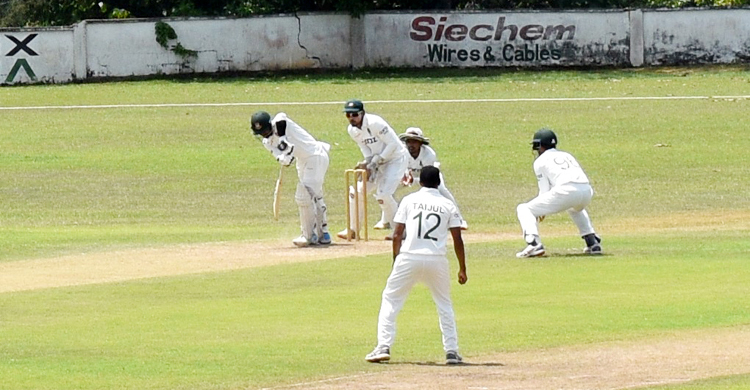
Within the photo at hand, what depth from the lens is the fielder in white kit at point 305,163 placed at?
1931 centimetres

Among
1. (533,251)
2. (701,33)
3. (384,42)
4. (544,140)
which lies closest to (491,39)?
(384,42)

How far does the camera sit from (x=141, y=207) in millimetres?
25781

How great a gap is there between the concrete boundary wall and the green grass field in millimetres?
835

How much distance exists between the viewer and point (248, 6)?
150 ft

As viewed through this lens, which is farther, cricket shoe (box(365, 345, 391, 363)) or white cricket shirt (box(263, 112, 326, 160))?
white cricket shirt (box(263, 112, 326, 160))

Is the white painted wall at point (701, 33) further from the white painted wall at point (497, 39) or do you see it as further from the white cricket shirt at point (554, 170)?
the white cricket shirt at point (554, 170)

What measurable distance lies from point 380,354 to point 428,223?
1046 millimetres

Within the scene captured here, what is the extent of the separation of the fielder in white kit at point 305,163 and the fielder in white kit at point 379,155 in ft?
1.83

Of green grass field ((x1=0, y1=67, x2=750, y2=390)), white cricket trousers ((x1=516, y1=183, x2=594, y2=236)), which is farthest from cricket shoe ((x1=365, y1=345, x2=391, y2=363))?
white cricket trousers ((x1=516, y1=183, x2=594, y2=236))

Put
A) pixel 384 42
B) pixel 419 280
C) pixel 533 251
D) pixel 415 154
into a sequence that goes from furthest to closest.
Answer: pixel 384 42 → pixel 415 154 → pixel 533 251 → pixel 419 280

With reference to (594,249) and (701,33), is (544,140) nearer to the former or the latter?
(594,249)

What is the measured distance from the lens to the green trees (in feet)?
151

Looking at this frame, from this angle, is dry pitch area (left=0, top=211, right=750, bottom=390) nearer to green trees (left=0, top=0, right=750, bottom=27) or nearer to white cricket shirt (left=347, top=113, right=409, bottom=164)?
white cricket shirt (left=347, top=113, right=409, bottom=164)

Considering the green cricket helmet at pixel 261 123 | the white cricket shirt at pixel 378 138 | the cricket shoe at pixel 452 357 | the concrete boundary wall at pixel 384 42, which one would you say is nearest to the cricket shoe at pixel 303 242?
the white cricket shirt at pixel 378 138
